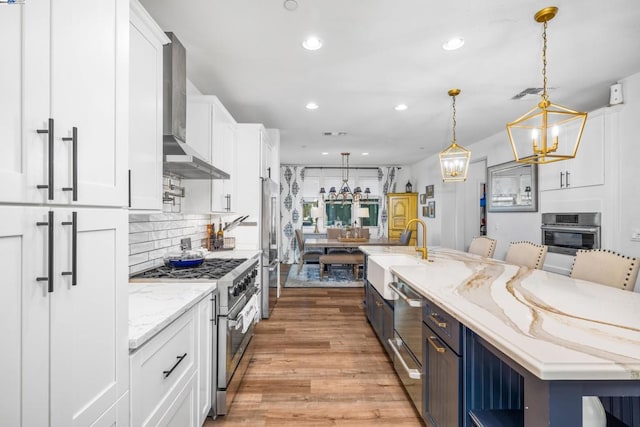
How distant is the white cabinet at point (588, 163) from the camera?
3121mm

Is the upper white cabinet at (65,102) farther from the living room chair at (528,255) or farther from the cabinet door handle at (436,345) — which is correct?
the living room chair at (528,255)

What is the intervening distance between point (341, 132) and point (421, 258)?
271 centimetres

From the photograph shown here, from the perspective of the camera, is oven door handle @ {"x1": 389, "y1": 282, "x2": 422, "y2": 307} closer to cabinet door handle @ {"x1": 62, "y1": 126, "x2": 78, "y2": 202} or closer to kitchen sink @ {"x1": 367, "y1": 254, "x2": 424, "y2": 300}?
kitchen sink @ {"x1": 367, "y1": 254, "x2": 424, "y2": 300}

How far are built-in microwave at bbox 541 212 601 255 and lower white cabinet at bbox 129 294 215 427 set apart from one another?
375 centimetres

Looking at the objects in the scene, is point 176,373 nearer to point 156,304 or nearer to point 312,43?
point 156,304

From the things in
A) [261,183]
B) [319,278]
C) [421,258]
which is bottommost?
[319,278]

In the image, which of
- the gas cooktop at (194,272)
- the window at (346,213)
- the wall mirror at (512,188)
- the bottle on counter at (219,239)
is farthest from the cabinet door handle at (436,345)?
the window at (346,213)

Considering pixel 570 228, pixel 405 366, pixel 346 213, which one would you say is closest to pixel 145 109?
pixel 405 366

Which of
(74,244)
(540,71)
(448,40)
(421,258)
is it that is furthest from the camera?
(421,258)

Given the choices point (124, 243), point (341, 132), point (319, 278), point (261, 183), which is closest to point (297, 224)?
point (319, 278)

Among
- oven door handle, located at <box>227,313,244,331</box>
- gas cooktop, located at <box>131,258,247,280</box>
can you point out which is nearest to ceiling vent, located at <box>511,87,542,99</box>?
gas cooktop, located at <box>131,258,247,280</box>

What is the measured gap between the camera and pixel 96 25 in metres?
0.87

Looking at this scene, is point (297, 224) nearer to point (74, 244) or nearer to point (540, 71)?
point (540, 71)

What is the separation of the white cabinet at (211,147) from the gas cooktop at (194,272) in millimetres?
666
